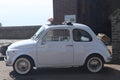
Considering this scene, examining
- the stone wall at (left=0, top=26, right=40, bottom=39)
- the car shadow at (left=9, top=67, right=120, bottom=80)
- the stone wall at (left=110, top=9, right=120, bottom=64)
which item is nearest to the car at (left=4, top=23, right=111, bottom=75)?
the car shadow at (left=9, top=67, right=120, bottom=80)

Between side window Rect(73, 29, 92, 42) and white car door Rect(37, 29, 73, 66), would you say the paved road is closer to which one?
white car door Rect(37, 29, 73, 66)

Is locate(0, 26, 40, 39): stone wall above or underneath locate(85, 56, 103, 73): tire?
above

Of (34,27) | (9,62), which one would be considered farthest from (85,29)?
(34,27)

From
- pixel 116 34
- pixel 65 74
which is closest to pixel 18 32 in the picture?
pixel 116 34

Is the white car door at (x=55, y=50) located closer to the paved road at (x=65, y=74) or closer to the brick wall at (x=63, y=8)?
the paved road at (x=65, y=74)

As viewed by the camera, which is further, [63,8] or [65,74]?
[63,8]

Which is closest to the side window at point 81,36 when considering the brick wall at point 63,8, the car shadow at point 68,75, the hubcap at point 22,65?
the car shadow at point 68,75

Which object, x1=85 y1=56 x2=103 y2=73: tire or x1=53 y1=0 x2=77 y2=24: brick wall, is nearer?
x1=85 y1=56 x2=103 y2=73: tire

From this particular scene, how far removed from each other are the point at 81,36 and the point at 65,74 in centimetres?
136

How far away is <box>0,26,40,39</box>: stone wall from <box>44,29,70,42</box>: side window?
47.9 ft

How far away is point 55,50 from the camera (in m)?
13.4

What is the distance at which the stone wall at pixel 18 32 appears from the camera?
1125 inches

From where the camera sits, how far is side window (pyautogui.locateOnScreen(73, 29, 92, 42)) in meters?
13.7

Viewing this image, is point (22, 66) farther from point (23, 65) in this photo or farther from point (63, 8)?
point (63, 8)
